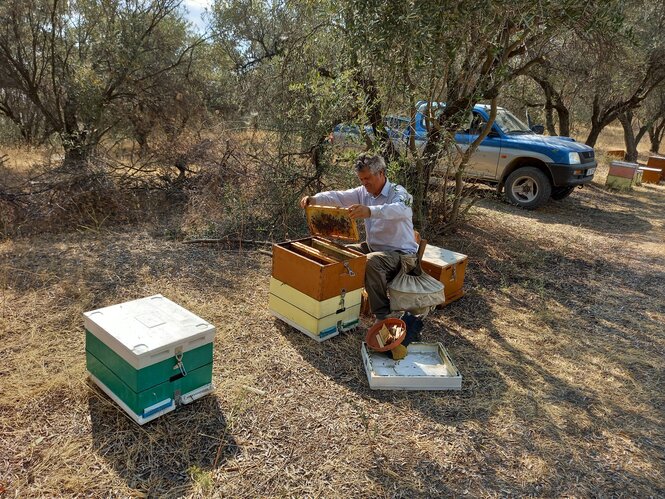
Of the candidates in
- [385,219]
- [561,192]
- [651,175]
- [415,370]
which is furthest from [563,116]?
[415,370]

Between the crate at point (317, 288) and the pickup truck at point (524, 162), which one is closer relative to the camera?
the crate at point (317, 288)

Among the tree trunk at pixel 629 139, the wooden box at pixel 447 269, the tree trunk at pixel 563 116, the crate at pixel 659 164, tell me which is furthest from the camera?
the tree trunk at pixel 629 139

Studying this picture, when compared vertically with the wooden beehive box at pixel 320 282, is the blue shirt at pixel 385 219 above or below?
above

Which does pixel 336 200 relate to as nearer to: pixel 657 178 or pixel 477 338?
pixel 477 338

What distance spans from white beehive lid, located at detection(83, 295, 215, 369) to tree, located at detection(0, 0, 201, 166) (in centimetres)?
641

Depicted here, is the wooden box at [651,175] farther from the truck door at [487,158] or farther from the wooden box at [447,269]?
the wooden box at [447,269]

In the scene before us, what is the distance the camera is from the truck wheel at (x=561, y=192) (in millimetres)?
9650

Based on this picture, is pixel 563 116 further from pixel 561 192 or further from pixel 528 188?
pixel 528 188

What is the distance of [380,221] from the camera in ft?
13.8

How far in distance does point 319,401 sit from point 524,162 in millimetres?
7528

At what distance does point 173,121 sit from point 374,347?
800cm

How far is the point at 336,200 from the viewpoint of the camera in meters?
4.27

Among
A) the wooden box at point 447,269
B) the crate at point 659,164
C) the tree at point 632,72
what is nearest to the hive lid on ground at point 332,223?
the wooden box at point 447,269

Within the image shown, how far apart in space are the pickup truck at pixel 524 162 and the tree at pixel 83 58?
6.09 m
